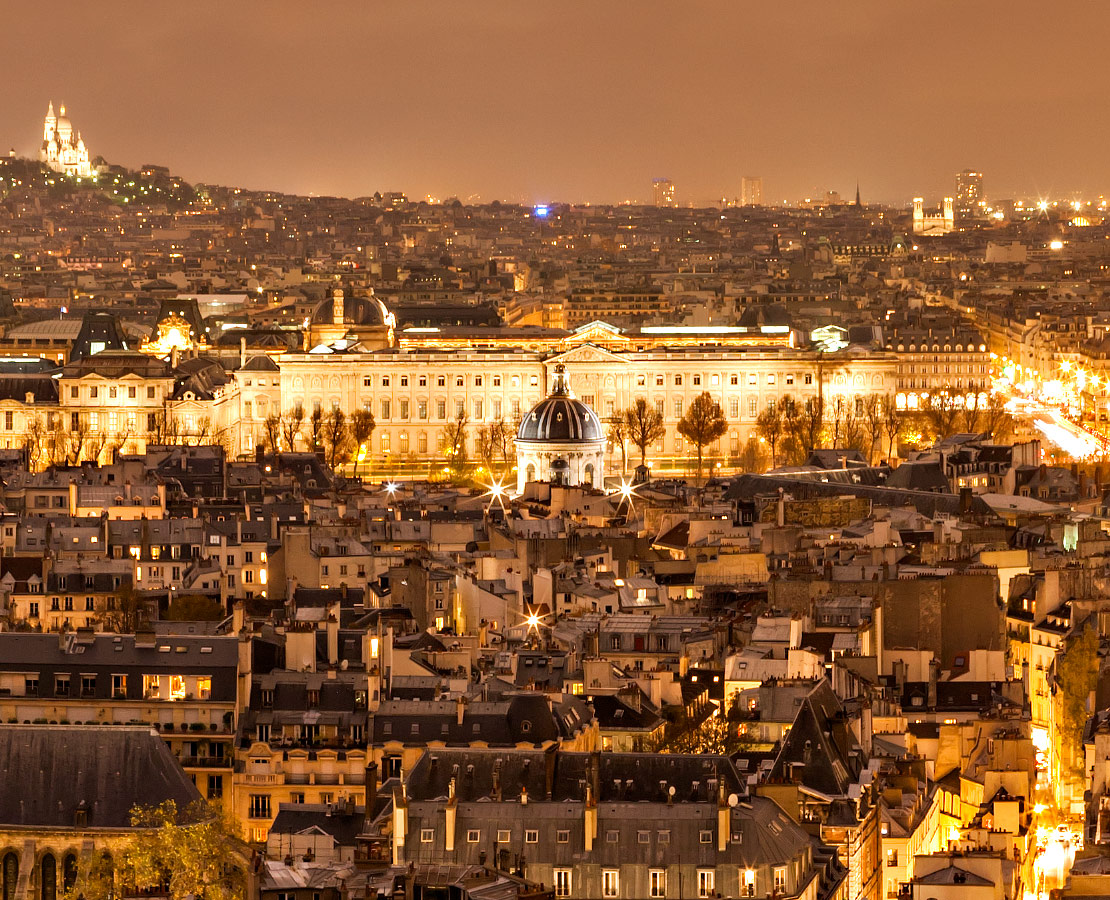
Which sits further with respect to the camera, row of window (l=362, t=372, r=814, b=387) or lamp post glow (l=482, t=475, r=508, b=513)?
row of window (l=362, t=372, r=814, b=387)

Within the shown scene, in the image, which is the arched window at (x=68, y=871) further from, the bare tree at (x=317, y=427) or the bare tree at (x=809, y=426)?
the bare tree at (x=317, y=427)

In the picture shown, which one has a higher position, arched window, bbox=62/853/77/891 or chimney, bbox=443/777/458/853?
chimney, bbox=443/777/458/853

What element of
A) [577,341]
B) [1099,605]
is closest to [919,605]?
[1099,605]

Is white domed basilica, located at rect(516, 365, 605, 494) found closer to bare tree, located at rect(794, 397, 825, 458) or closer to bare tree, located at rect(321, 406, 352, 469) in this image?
bare tree, located at rect(321, 406, 352, 469)

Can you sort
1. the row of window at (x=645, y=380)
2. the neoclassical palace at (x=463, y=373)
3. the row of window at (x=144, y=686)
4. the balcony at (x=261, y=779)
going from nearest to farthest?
the balcony at (x=261, y=779) < the row of window at (x=144, y=686) < the neoclassical palace at (x=463, y=373) < the row of window at (x=645, y=380)

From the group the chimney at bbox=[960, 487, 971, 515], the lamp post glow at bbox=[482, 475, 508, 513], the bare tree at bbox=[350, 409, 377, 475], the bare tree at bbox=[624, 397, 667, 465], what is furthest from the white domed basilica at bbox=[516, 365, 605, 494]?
the bare tree at bbox=[624, 397, 667, 465]

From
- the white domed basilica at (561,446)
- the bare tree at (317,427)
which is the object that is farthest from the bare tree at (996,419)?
the bare tree at (317,427)

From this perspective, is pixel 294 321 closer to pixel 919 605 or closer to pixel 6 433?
pixel 6 433
